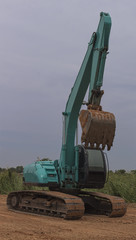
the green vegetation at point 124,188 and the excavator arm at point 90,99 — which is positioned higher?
the excavator arm at point 90,99

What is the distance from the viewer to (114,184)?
16.9m

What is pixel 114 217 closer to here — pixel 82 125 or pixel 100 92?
pixel 82 125

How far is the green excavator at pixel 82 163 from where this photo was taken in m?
10.7

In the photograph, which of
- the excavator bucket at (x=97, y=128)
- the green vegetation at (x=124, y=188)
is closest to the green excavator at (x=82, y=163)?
the excavator bucket at (x=97, y=128)

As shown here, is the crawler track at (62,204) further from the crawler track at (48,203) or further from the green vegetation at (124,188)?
the green vegetation at (124,188)

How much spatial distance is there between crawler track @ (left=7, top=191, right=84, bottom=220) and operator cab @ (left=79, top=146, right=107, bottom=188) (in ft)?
2.80

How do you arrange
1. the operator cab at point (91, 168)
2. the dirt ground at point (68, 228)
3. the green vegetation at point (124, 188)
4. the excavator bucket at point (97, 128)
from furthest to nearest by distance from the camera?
the green vegetation at point (124, 188), the operator cab at point (91, 168), the excavator bucket at point (97, 128), the dirt ground at point (68, 228)

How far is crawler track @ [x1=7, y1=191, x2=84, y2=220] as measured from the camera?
1065cm

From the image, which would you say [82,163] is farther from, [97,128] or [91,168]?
[97,128]

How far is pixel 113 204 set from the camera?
37.6ft

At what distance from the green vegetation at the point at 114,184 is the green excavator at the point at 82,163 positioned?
153 inches

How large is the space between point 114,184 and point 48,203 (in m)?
6.13

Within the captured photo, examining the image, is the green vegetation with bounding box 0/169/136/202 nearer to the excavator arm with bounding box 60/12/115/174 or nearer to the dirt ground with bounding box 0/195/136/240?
the dirt ground with bounding box 0/195/136/240

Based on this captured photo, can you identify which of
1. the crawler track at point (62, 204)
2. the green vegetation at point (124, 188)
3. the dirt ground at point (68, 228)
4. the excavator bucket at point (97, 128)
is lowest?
the dirt ground at point (68, 228)
